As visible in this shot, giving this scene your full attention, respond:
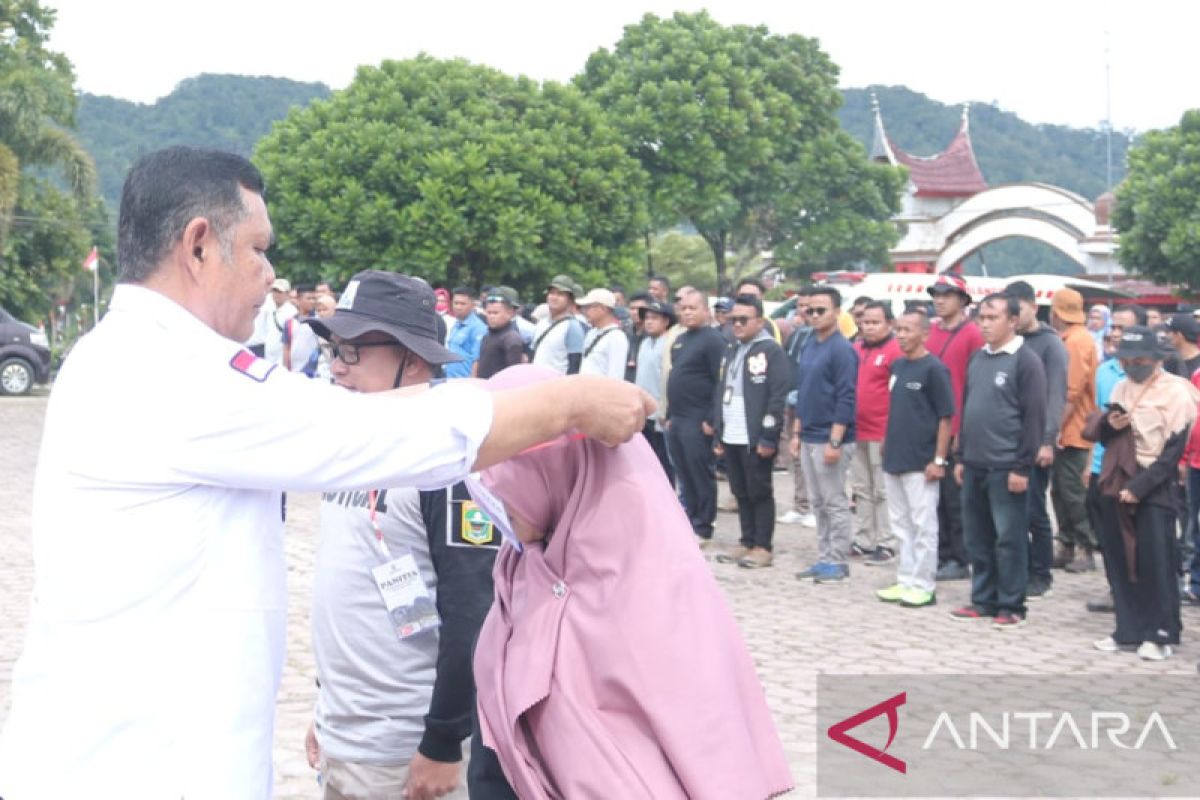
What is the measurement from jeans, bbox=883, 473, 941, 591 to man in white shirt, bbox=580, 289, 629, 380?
3391 mm

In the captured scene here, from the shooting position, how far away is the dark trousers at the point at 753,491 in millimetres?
10547

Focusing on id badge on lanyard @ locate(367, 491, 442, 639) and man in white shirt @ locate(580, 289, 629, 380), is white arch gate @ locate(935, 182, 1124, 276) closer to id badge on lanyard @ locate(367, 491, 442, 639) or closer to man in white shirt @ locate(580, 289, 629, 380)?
man in white shirt @ locate(580, 289, 629, 380)

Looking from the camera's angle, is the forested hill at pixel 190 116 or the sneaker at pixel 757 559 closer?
the sneaker at pixel 757 559

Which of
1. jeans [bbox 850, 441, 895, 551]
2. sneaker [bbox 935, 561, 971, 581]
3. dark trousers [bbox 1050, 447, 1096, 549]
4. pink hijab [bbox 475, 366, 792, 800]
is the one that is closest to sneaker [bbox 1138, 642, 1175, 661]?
sneaker [bbox 935, 561, 971, 581]

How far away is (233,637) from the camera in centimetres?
213

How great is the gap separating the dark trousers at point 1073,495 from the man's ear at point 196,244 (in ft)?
30.8

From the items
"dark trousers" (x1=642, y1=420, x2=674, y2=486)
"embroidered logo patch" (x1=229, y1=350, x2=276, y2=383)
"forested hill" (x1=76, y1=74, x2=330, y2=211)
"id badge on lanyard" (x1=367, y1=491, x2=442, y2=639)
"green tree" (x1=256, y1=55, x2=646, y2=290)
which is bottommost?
"dark trousers" (x1=642, y1=420, x2=674, y2=486)

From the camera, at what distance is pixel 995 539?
8.84 m

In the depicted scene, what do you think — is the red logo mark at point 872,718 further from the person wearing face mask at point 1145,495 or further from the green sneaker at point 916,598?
the green sneaker at point 916,598

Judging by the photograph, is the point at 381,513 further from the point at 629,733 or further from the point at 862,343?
the point at 862,343

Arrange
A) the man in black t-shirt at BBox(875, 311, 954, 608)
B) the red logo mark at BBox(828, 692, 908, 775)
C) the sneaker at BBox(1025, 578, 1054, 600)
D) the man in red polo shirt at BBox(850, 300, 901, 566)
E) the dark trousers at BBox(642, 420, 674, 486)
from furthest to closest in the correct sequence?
1. the dark trousers at BBox(642, 420, 674, 486)
2. the man in red polo shirt at BBox(850, 300, 901, 566)
3. the sneaker at BBox(1025, 578, 1054, 600)
4. the man in black t-shirt at BBox(875, 311, 954, 608)
5. the red logo mark at BBox(828, 692, 908, 775)

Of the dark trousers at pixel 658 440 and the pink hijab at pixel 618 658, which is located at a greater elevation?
the pink hijab at pixel 618 658

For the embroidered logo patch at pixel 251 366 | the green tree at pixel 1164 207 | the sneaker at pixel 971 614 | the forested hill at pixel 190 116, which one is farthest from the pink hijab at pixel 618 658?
the forested hill at pixel 190 116

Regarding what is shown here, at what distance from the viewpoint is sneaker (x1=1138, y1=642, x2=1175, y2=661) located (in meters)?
7.84
